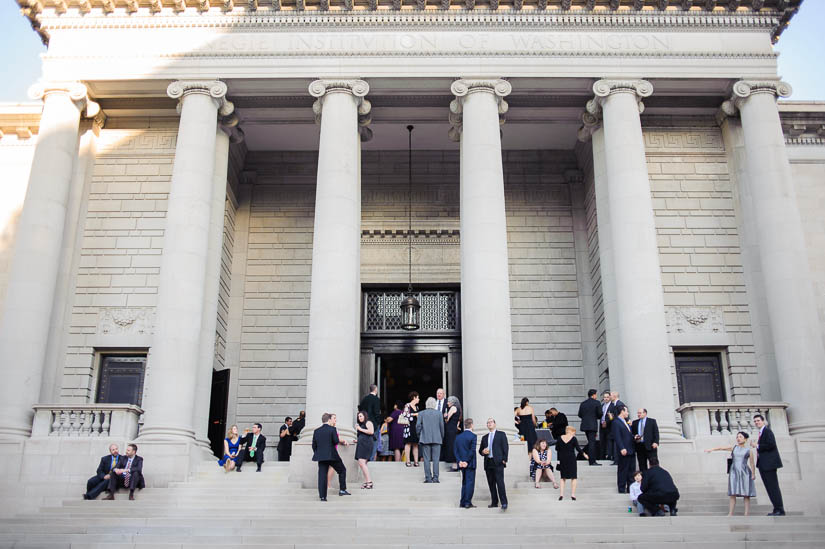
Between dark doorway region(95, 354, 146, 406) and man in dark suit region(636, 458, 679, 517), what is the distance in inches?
501

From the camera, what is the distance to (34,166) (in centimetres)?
2114

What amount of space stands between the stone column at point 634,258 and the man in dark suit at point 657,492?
13.6 feet

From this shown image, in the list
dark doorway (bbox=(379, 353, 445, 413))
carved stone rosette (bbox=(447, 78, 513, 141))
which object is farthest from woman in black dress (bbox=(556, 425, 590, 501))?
dark doorway (bbox=(379, 353, 445, 413))

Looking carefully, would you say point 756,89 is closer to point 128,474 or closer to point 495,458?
point 495,458

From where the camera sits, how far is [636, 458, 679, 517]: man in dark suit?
565 inches

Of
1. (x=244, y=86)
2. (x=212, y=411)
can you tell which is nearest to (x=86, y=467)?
(x=212, y=411)

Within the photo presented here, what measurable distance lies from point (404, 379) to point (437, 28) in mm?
10705

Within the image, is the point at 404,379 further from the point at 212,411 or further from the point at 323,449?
the point at 323,449

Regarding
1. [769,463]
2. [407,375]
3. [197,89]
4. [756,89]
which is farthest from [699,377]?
[197,89]

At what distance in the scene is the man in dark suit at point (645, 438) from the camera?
1581 cm

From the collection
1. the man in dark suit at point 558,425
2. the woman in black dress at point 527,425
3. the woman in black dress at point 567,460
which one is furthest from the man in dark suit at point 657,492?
the man in dark suit at point 558,425

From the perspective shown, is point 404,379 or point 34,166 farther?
point 404,379

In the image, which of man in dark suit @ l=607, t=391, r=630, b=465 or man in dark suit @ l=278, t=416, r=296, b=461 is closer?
man in dark suit @ l=607, t=391, r=630, b=465

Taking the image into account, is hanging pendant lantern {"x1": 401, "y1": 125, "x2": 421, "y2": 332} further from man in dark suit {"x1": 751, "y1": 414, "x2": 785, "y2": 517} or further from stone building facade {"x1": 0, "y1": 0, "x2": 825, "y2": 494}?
man in dark suit {"x1": 751, "y1": 414, "x2": 785, "y2": 517}
